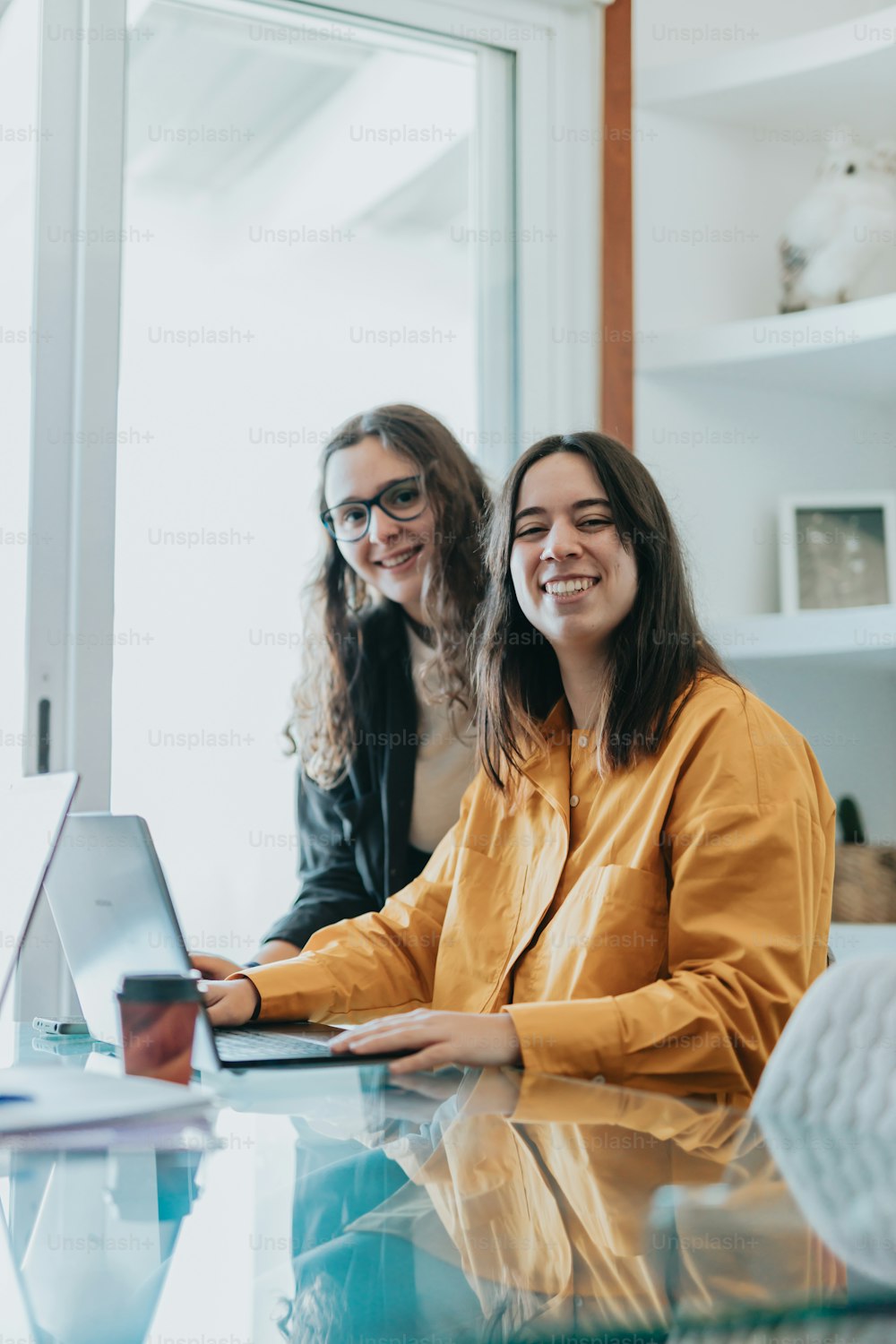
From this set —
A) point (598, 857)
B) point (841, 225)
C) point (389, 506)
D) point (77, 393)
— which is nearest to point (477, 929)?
point (598, 857)

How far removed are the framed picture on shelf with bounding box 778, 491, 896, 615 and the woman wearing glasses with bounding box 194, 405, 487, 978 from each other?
770mm

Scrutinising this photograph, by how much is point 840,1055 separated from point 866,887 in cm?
136

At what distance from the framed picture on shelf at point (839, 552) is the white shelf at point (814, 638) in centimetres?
12

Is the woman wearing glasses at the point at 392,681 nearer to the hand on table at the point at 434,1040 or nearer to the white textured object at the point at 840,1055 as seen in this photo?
the hand on table at the point at 434,1040

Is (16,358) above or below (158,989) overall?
above

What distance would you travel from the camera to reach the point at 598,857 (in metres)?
1.57

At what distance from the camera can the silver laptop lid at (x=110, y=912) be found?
1288 mm

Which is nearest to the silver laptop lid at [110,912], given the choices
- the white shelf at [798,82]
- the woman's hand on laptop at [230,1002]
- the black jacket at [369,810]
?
the woman's hand on laptop at [230,1002]

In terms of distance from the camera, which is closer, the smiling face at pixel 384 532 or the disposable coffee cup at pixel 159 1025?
the disposable coffee cup at pixel 159 1025

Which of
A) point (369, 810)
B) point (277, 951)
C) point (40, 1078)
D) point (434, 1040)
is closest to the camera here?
point (40, 1078)

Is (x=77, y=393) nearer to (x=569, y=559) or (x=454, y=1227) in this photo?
(x=569, y=559)

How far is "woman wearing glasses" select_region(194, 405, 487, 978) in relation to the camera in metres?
2.20

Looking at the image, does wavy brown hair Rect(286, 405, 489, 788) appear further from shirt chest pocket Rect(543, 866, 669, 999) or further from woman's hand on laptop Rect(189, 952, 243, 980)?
shirt chest pocket Rect(543, 866, 669, 999)

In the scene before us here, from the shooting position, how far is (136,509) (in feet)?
8.10
